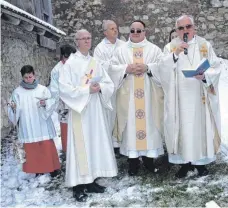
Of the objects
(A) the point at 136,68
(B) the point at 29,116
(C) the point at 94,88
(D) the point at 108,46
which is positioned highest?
(D) the point at 108,46

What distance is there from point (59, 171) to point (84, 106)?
1326 millimetres

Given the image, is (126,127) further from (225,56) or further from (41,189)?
(225,56)

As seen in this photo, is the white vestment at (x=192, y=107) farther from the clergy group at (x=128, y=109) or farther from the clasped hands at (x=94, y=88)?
the clasped hands at (x=94, y=88)

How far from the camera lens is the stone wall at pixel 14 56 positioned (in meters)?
6.35

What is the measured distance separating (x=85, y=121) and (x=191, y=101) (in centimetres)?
126

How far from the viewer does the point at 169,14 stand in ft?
37.0

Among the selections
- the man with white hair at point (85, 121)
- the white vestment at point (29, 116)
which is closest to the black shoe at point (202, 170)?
the man with white hair at point (85, 121)

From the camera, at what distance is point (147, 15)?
37.0 ft

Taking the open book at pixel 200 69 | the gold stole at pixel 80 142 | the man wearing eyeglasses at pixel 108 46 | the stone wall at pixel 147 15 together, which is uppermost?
the stone wall at pixel 147 15

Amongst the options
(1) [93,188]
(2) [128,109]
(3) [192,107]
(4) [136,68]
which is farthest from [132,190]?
(4) [136,68]

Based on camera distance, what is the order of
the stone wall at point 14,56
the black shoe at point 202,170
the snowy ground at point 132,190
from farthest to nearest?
the stone wall at point 14,56 → the black shoe at point 202,170 → the snowy ground at point 132,190

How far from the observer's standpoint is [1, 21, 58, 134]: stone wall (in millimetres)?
6348

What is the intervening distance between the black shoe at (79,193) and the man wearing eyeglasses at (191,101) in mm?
1164

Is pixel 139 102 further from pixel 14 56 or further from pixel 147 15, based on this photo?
pixel 147 15
